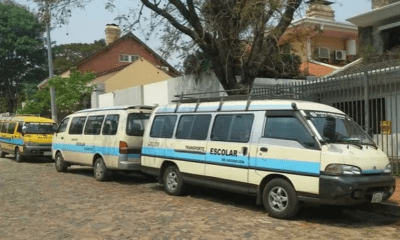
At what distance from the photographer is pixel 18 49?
39375 mm

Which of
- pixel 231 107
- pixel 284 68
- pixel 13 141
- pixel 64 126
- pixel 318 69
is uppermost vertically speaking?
pixel 318 69

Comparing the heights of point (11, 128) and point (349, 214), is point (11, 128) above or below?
above

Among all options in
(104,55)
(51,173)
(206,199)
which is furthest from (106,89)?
(206,199)

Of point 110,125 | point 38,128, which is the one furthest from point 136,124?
point 38,128

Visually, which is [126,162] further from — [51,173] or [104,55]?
[104,55]

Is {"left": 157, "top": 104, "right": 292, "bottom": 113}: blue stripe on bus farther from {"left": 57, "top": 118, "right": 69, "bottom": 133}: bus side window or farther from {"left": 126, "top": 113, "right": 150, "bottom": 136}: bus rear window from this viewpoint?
{"left": 57, "top": 118, "right": 69, "bottom": 133}: bus side window

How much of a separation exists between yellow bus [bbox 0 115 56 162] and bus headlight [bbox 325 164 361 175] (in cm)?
1393

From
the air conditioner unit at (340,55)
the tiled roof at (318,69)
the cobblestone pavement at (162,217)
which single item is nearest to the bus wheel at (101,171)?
the cobblestone pavement at (162,217)

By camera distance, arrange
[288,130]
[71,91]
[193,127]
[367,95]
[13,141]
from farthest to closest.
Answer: [71,91] → [13,141] → [367,95] → [193,127] → [288,130]

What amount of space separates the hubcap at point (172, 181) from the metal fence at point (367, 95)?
3.42 m

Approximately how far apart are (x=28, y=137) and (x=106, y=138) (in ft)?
25.2

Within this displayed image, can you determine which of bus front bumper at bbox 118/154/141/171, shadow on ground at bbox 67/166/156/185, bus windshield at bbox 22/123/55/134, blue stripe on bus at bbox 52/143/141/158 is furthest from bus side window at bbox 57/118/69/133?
bus windshield at bbox 22/123/55/134

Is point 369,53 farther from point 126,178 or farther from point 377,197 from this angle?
point 377,197

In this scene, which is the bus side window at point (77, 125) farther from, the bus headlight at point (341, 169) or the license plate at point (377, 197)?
the license plate at point (377, 197)
